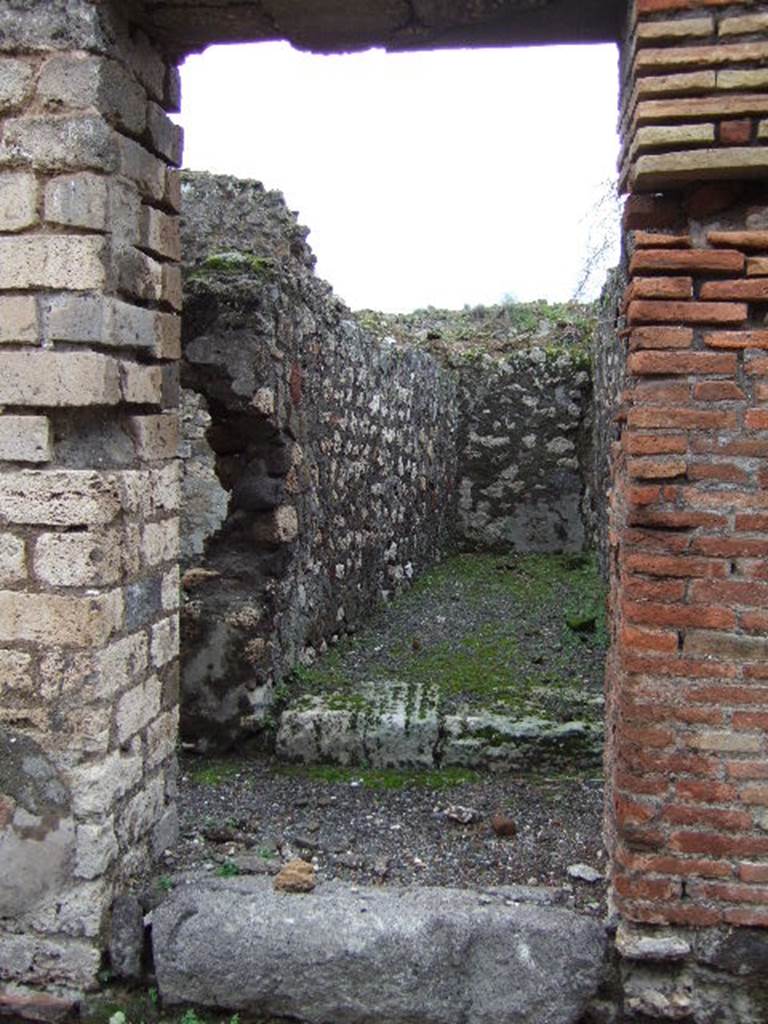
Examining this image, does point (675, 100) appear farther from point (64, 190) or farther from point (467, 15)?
point (64, 190)

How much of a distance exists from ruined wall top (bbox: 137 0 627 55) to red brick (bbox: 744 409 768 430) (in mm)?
1377

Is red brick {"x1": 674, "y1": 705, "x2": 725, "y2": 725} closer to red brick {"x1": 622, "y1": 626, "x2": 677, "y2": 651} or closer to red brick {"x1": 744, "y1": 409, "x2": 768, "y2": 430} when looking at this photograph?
red brick {"x1": 622, "y1": 626, "x2": 677, "y2": 651}

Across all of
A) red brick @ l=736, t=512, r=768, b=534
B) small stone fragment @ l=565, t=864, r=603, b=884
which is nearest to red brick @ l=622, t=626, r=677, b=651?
red brick @ l=736, t=512, r=768, b=534

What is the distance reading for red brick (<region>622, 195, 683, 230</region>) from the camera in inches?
119

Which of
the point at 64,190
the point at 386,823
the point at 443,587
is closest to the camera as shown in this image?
the point at 64,190

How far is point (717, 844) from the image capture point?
3.01 meters

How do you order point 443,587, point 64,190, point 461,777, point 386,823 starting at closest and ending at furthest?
point 64,190
point 386,823
point 461,777
point 443,587

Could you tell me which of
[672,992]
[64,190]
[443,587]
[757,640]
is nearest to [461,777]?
[672,992]

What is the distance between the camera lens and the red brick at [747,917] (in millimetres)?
2998

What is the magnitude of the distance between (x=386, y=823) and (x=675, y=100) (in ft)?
9.25

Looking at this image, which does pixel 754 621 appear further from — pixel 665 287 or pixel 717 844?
pixel 665 287

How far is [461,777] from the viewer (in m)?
4.60

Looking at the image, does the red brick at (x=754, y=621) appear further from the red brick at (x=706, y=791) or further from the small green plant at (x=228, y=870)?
the small green plant at (x=228, y=870)

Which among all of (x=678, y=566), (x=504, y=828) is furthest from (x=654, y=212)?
(x=504, y=828)
